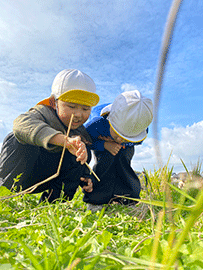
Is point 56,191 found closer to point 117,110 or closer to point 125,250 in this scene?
point 117,110

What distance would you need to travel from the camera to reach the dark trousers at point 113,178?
2.63 meters

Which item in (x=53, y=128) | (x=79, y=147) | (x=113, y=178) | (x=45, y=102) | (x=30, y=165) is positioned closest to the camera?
(x=79, y=147)

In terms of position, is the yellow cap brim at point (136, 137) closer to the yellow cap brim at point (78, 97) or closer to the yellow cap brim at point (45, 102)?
the yellow cap brim at point (78, 97)

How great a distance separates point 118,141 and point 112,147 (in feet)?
0.43

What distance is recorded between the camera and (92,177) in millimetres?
2742

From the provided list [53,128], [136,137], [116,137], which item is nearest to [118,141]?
[116,137]

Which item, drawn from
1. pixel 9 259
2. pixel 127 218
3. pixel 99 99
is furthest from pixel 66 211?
pixel 99 99

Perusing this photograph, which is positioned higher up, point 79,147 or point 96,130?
point 96,130

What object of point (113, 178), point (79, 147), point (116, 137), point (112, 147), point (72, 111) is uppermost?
point (72, 111)

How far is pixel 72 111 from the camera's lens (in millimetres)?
2248

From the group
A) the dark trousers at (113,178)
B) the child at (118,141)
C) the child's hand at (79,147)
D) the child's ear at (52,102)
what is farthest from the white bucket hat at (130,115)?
the child's hand at (79,147)

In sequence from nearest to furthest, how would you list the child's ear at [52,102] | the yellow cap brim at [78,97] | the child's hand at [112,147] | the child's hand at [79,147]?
the child's hand at [79,147] → the yellow cap brim at [78,97] → the child's ear at [52,102] → the child's hand at [112,147]

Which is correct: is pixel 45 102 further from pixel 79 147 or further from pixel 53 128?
pixel 79 147

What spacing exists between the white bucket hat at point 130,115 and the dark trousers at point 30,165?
640 mm
